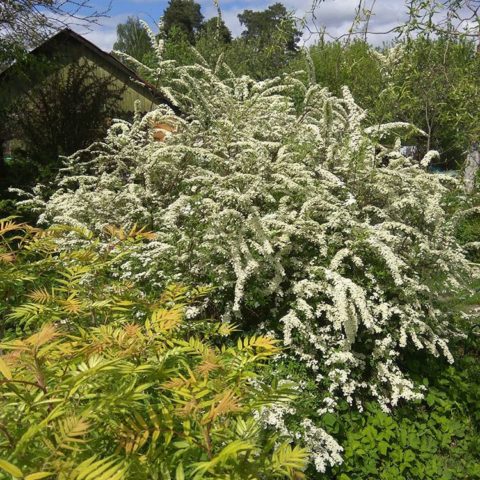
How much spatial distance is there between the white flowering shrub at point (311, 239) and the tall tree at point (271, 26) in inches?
27.3

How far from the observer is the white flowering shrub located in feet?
11.2

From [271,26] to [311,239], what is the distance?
18.2 m

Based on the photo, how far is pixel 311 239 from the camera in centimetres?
372

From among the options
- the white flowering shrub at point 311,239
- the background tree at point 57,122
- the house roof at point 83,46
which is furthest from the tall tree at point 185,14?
the white flowering shrub at point 311,239

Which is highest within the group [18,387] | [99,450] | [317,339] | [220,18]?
[220,18]

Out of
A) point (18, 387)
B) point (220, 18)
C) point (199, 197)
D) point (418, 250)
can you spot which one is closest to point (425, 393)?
point (418, 250)

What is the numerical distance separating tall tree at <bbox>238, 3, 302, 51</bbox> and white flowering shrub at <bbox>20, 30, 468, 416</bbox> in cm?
69

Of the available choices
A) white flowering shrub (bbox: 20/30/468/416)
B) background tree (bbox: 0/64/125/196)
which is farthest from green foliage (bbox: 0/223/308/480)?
background tree (bbox: 0/64/125/196)

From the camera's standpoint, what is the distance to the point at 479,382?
4.02 meters

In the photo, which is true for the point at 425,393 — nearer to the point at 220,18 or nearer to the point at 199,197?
the point at 199,197

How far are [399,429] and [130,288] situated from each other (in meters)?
2.07

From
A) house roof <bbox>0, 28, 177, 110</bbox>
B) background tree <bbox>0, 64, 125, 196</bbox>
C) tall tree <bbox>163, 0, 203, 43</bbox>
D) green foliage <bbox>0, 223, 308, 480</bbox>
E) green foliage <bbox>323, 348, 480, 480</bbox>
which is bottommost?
green foliage <bbox>323, 348, 480, 480</bbox>

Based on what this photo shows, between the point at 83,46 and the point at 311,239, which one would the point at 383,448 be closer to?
the point at 311,239

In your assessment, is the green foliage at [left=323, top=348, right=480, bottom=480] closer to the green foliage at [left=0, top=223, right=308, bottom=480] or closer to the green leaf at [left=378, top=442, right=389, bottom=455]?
the green leaf at [left=378, top=442, right=389, bottom=455]
